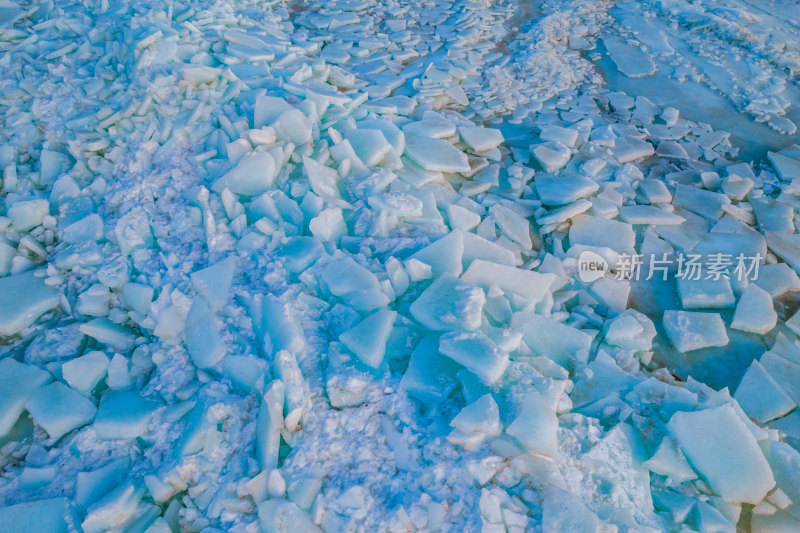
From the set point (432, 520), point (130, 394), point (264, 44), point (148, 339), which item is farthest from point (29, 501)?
point (264, 44)

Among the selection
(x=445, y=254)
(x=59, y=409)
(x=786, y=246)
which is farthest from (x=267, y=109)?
(x=786, y=246)

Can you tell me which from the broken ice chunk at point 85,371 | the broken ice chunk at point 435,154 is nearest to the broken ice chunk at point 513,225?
the broken ice chunk at point 435,154

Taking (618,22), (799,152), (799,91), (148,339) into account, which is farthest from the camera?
(618,22)

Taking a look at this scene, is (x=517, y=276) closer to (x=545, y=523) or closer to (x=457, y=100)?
(x=545, y=523)

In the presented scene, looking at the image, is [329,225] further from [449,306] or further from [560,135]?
[560,135]

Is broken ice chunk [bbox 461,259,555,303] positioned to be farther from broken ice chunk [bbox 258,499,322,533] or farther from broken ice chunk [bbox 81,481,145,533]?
broken ice chunk [bbox 81,481,145,533]

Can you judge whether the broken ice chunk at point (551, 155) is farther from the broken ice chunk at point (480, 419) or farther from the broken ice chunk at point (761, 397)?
the broken ice chunk at point (480, 419)
